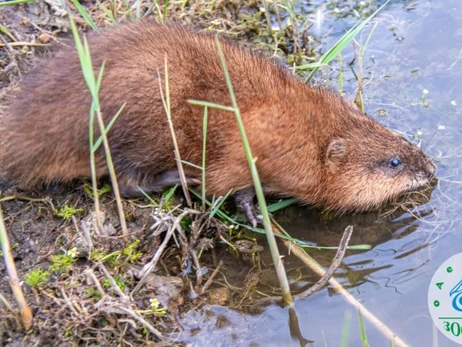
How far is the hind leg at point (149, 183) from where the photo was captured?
13.6 feet

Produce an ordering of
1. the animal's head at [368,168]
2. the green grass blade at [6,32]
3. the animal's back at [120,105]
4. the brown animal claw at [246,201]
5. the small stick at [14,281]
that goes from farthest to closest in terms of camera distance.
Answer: the green grass blade at [6,32], the animal's head at [368,168], the brown animal claw at [246,201], the animal's back at [120,105], the small stick at [14,281]

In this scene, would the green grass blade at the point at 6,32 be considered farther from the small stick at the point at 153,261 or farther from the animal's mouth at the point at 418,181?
the animal's mouth at the point at 418,181

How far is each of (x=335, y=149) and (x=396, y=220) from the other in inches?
25.5

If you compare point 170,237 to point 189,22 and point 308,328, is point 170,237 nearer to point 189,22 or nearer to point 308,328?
point 308,328

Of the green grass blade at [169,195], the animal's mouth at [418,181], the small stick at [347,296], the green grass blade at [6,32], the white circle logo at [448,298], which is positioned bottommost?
the white circle logo at [448,298]

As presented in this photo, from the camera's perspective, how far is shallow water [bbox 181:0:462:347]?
148 inches

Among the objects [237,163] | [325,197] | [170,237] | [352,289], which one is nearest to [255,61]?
[237,163]

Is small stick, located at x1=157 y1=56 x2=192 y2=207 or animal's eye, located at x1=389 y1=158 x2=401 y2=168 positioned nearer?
small stick, located at x1=157 y1=56 x2=192 y2=207

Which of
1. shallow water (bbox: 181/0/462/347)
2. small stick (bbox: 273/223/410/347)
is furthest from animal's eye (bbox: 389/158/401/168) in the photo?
small stick (bbox: 273/223/410/347)

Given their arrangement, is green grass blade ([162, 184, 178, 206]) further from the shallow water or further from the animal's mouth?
→ the animal's mouth

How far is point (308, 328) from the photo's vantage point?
12.3 feet

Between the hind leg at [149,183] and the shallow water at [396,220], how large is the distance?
0.82 meters

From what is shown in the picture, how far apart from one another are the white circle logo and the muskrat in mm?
679

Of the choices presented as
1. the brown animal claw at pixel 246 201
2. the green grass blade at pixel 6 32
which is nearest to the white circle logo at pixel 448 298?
the brown animal claw at pixel 246 201
